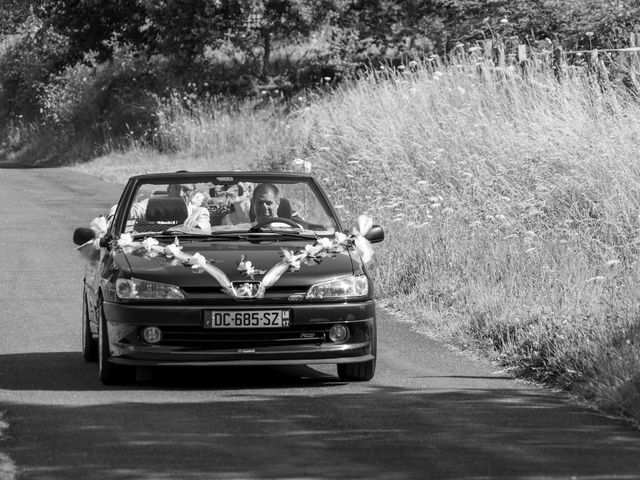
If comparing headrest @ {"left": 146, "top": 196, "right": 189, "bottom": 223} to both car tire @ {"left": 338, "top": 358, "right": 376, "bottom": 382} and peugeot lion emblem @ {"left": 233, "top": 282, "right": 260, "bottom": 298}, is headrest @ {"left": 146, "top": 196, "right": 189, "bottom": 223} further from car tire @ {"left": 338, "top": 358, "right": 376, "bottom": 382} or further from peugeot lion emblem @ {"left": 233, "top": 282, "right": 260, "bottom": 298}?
car tire @ {"left": 338, "top": 358, "right": 376, "bottom": 382}

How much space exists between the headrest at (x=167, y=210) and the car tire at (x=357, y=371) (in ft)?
5.18

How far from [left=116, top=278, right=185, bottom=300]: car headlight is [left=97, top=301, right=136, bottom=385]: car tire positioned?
11.3 inches

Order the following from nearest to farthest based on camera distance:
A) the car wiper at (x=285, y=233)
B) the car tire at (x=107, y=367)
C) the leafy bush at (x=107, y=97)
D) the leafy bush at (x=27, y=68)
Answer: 1. the car tire at (x=107, y=367)
2. the car wiper at (x=285, y=233)
3. the leafy bush at (x=107, y=97)
4. the leafy bush at (x=27, y=68)

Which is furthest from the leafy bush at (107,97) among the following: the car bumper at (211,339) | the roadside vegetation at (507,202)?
the car bumper at (211,339)

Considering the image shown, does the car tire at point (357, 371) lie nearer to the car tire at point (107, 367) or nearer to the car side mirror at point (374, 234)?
the car side mirror at point (374, 234)

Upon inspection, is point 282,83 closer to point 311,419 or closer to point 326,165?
point 326,165

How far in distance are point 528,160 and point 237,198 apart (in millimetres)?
6344

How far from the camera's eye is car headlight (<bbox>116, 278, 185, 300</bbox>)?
946cm

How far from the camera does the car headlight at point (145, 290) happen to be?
9461 mm

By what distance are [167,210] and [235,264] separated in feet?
4.25

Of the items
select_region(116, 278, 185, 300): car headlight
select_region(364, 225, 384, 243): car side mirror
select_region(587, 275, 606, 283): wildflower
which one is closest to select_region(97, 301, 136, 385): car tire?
select_region(116, 278, 185, 300): car headlight

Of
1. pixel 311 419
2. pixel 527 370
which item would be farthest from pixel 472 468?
pixel 527 370

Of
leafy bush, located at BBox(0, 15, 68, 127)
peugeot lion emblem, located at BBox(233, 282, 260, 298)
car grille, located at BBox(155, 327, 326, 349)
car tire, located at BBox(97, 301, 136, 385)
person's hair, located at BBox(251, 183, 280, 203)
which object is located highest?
person's hair, located at BBox(251, 183, 280, 203)

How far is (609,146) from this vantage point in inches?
616
